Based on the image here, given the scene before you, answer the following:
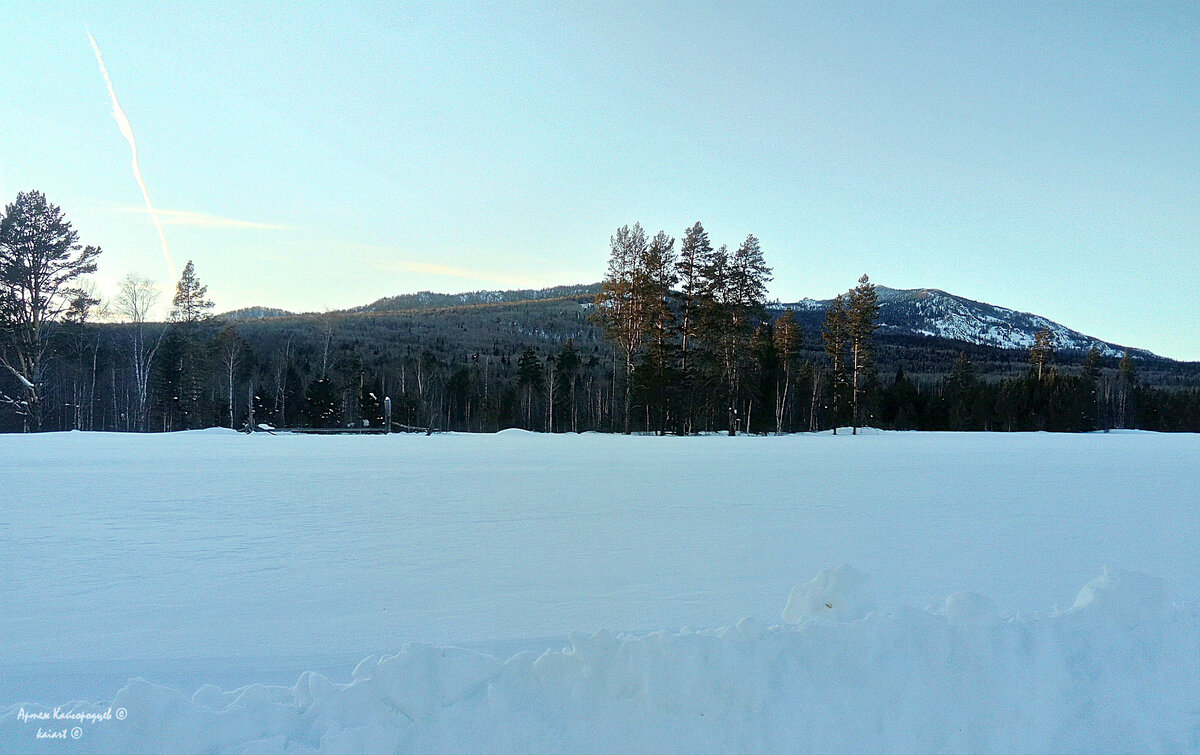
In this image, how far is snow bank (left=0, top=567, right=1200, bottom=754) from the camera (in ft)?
8.11

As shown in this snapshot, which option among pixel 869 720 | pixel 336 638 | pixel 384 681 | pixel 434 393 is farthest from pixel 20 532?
pixel 434 393

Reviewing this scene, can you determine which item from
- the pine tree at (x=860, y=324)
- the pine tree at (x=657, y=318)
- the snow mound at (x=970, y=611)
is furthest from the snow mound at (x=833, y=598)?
the pine tree at (x=860, y=324)

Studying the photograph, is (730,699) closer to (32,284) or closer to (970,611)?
(970,611)

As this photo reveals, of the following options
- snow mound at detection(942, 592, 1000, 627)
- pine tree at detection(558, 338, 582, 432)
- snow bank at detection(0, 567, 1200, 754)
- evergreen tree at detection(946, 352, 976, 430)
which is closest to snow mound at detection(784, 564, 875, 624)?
snow bank at detection(0, 567, 1200, 754)

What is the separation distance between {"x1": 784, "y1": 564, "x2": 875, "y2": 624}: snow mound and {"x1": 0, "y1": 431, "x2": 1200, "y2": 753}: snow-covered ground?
16 mm

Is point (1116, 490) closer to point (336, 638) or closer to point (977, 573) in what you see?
point (977, 573)

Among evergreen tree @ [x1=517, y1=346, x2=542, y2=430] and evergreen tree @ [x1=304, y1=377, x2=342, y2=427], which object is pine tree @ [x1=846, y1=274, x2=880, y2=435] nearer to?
evergreen tree @ [x1=517, y1=346, x2=542, y2=430]

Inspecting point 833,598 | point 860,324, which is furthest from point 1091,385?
point 833,598

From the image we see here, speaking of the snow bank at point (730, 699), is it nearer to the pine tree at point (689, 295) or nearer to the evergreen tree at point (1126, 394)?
the pine tree at point (689, 295)

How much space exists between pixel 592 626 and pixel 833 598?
1339 mm

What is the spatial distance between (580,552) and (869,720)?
309cm

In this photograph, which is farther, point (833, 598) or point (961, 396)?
point (961, 396)

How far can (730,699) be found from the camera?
8.89ft

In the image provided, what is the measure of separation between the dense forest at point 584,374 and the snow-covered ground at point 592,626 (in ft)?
80.9
